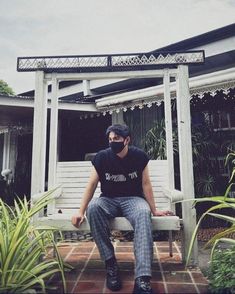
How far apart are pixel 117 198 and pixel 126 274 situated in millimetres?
675

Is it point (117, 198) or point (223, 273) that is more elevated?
point (117, 198)

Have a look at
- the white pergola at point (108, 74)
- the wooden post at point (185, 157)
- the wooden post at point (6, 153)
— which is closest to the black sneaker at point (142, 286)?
the wooden post at point (185, 157)

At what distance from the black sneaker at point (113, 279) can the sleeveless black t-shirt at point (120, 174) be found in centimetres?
66

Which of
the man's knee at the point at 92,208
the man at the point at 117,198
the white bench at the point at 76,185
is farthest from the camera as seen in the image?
the white bench at the point at 76,185

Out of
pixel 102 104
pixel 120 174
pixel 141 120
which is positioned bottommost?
pixel 120 174

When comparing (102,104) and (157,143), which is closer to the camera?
(157,143)

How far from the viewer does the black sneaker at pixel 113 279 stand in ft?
7.37

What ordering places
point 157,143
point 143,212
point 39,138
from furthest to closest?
point 157,143 < point 39,138 < point 143,212

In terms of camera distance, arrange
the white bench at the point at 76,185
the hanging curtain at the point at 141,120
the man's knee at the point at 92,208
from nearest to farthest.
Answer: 1. the man's knee at the point at 92,208
2. the white bench at the point at 76,185
3. the hanging curtain at the point at 141,120

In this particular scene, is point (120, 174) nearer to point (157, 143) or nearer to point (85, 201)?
point (85, 201)

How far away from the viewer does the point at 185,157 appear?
299 cm

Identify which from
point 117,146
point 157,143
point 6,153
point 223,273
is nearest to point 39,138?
point 117,146

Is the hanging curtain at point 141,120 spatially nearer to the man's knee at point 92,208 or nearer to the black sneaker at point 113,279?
the man's knee at point 92,208

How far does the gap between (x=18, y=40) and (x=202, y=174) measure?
14944mm
